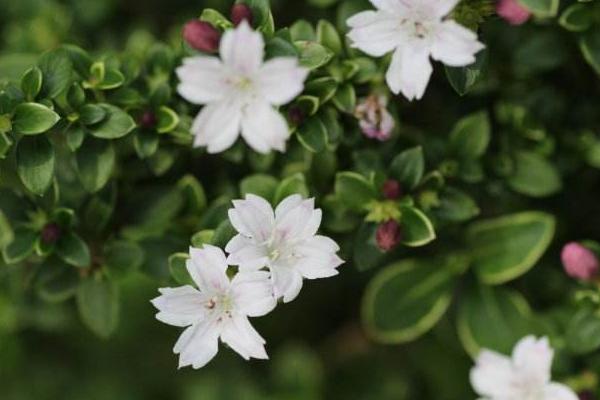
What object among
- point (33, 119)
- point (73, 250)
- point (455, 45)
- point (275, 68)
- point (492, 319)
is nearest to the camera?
point (275, 68)

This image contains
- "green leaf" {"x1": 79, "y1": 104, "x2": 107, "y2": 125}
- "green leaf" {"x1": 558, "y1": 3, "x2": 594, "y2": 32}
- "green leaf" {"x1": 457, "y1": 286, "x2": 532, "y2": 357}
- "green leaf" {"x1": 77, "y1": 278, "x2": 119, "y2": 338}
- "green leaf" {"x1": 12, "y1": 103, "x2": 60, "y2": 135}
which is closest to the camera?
"green leaf" {"x1": 12, "y1": 103, "x2": 60, "y2": 135}

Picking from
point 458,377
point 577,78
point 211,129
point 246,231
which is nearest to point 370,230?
point 246,231

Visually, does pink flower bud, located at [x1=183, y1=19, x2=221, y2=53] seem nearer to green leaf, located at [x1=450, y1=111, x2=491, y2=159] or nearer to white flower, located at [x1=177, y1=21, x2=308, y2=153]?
white flower, located at [x1=177, y1=21, x2=308, y2=153]

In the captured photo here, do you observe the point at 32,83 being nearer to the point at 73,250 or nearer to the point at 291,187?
the point at 73,250

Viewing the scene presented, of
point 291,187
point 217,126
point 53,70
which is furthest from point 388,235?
point 53,70

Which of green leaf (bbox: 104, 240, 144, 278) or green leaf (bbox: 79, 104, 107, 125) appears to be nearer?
green leaf (bbox: 79, 104, 107, 125)

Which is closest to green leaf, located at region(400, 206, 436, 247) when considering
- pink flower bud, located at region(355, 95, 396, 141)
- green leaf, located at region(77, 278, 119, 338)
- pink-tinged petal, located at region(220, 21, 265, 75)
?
pink flower bud, located at region(355, 95, 396, 141)
